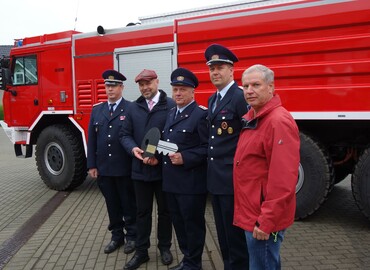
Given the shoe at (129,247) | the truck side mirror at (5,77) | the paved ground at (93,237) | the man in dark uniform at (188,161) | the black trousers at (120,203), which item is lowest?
the paved ground at (93,237)

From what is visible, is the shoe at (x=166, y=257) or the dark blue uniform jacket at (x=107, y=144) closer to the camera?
the shoe at (x=166, y=257)

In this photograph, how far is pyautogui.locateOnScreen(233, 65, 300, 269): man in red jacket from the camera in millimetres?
1996

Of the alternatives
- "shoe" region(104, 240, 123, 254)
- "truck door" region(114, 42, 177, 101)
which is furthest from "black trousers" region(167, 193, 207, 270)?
"truck door" region(114, 42, 177, 101)

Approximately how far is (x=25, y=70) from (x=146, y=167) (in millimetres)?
4587

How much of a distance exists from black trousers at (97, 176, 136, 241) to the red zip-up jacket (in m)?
1.76

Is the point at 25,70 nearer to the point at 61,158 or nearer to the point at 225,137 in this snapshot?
the point at 61,158

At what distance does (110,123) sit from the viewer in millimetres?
3844

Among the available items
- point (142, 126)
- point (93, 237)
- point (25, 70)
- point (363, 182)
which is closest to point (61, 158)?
point (25, 70)

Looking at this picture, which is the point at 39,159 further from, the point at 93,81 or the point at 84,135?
the point at 93,81

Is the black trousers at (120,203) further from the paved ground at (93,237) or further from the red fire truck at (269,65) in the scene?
the red fire truck at (269,65)

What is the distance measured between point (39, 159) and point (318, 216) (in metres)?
4.81

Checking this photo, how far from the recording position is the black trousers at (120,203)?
3838 mm

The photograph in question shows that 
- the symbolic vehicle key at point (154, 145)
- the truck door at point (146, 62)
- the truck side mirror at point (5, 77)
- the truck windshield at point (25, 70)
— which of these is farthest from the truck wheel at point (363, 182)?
the truck side mirror at point (5, 77)

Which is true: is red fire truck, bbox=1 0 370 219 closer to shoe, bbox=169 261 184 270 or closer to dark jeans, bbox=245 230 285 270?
shoe, bbox=169 261 184 270
